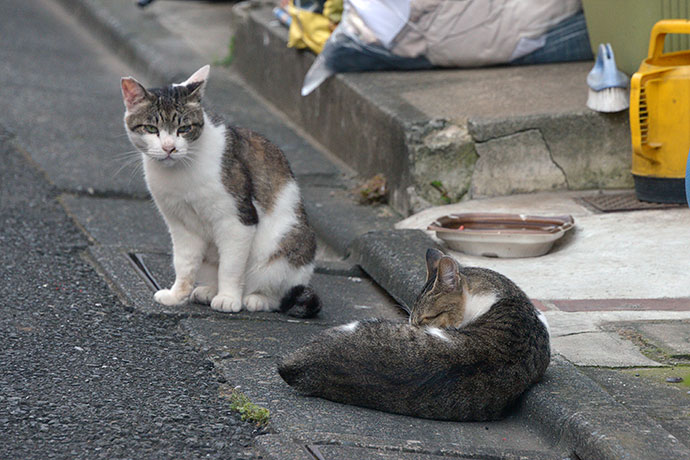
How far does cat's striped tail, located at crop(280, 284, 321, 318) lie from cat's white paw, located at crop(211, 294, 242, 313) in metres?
0.21

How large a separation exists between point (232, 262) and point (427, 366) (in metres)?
1.21

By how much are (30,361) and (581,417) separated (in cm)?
180

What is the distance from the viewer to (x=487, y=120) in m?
4.75

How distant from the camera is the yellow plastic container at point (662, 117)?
4.34 m

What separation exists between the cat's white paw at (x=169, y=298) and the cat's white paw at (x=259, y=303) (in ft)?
0.87

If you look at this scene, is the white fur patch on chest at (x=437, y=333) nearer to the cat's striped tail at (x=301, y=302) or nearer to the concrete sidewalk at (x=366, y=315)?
the concrete sidewalk at (x=366, y=315)

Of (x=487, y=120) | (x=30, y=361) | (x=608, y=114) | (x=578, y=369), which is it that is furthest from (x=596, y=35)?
(x=30, y=361)

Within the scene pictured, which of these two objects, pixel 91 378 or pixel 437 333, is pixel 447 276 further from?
pixel 91 378

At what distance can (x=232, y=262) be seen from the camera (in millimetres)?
3758

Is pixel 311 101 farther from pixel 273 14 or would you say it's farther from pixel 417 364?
pixel 417 364

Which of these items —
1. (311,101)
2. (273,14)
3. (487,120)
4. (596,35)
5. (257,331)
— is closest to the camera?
(257,331)

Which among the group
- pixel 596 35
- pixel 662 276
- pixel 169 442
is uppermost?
pixel 596 35

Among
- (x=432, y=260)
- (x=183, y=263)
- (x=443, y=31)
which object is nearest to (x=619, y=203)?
(x=443, y=31)

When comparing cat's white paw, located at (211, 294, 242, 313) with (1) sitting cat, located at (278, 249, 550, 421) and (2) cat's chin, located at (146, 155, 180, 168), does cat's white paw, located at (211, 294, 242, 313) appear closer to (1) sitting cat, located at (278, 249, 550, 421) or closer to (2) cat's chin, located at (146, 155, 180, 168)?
(2) cat's chin, located at (146, 155, 180, 168)
